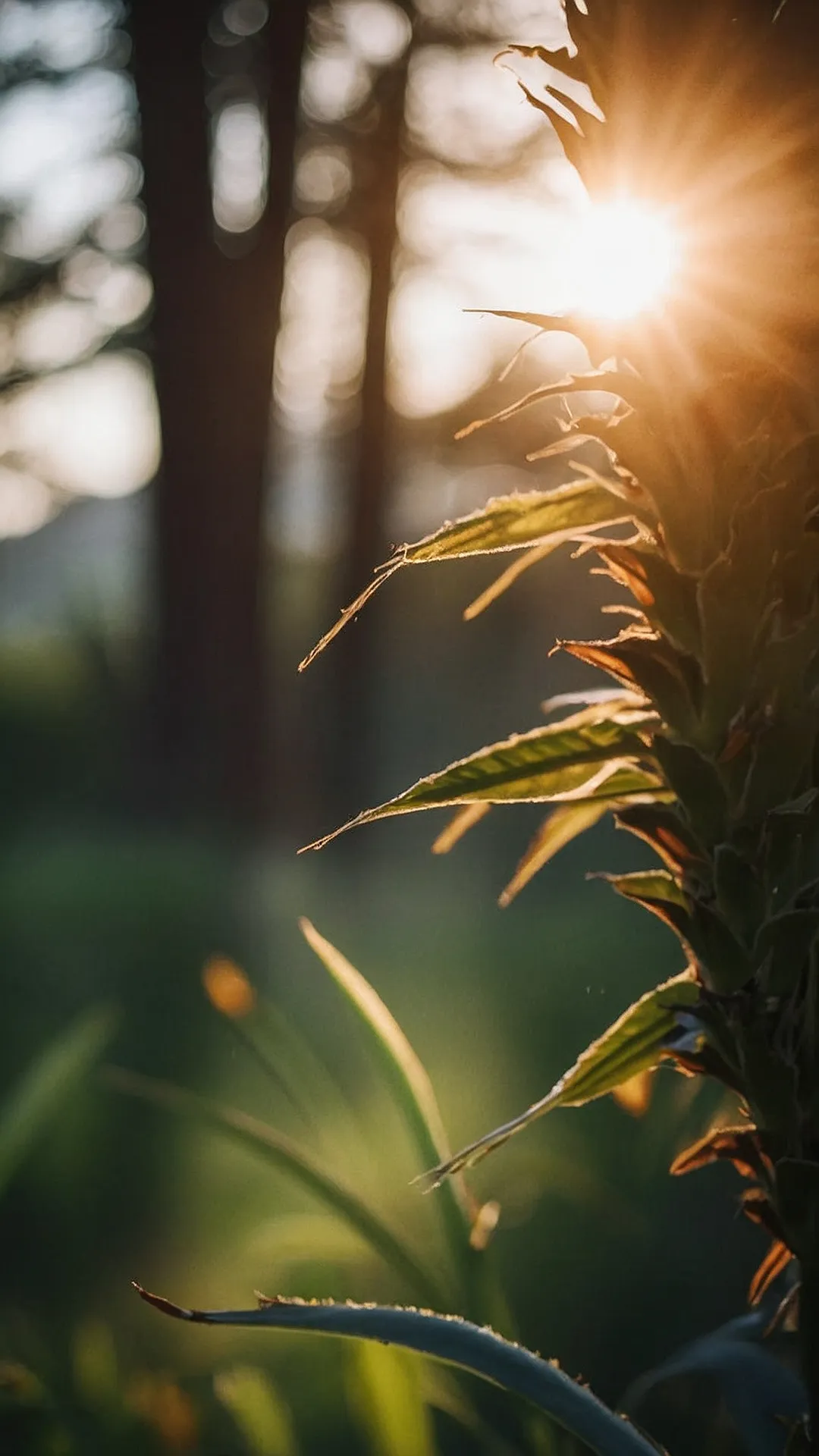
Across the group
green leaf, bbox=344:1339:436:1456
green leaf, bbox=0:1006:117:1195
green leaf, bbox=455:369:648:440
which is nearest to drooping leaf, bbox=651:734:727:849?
green leaf, bbox=455:369:648:440

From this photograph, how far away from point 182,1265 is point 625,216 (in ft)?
6.36

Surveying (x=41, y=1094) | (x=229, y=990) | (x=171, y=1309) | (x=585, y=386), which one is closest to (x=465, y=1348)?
(x=171, y=1309)

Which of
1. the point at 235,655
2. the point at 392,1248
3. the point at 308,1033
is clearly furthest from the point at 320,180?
the point at 392,1248

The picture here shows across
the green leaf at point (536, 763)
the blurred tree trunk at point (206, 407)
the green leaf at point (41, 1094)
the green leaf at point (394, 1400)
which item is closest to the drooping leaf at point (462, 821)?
the green leaf at point (536, 763)

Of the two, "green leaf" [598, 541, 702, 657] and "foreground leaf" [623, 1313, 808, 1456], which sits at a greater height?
"green leaf" [598, 541, 702, 657]

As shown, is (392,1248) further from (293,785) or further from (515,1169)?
(293,785)

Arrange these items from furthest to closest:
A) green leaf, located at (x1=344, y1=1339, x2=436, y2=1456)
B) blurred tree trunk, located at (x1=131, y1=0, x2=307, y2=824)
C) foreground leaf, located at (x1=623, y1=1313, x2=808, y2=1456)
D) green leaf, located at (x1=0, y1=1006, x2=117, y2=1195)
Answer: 1. blurred tree trunk, located at (x1=131, y1=0, x2=307, y2=824)
2. green leaf, located at (x1=0, y1=1006, x2=117, y2=1195)
3. green leaf, located at (x1=344, y1=1339, x2=436, y2=1456)
4. foreground leaf, located at (x1=623, y1=1313, x2=808, y2=1456)

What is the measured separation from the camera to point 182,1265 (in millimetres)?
1959

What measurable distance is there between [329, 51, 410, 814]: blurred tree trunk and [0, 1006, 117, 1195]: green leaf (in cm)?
325

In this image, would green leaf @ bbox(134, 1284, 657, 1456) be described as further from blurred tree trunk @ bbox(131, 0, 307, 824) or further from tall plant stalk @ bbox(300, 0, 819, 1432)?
blurred tree trunk @ bbox(131, 0, 307, 824)

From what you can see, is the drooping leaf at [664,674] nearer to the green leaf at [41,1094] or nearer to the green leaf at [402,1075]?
the green leaf at [402,1075]

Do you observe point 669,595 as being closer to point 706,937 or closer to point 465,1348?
point 706,937

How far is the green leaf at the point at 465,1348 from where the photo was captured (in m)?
0.40

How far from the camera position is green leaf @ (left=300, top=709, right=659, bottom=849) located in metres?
0.41
